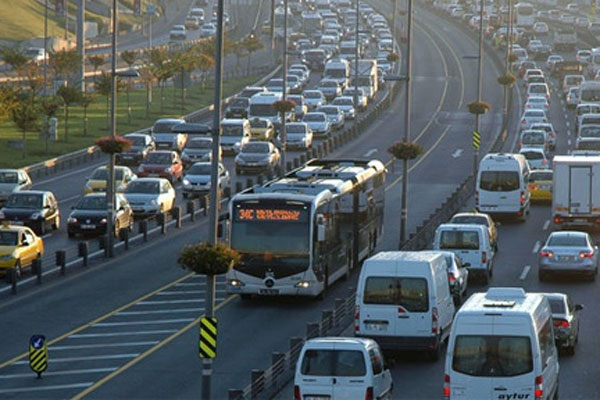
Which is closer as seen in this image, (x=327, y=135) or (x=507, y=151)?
(x=507, y=151)

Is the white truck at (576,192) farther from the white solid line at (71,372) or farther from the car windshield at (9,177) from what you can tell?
the white solid line at (71,372)

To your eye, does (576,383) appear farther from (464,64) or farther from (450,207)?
(464,64)

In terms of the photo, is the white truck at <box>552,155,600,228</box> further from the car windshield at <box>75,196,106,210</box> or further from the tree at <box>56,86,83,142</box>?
the tree at <box>56,86,83,142</box>

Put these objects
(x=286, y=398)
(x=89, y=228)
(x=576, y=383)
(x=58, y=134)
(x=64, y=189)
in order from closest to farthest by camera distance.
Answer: (x=286, y=398)
(x=576, y=383)
(x=89, y=228)
(x=64, y=189)
(x=58, y=134)

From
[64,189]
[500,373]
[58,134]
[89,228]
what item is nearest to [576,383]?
[500,373]

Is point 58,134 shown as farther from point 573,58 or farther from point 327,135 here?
point 573,58

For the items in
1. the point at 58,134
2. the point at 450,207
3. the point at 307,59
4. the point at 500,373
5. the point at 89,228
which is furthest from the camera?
the point at 307,59

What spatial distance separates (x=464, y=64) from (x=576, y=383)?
115 metres

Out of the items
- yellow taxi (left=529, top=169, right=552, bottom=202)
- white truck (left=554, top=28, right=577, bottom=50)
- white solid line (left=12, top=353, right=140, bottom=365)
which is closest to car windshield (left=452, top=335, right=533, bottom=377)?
white solid line (left=12, top=353, right=140, bottom=365)

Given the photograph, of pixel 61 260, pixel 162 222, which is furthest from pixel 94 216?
pixel 61 260

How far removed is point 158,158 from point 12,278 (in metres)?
30.3

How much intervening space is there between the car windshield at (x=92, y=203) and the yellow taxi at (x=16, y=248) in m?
8.56

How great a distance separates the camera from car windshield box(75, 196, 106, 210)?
196 feet

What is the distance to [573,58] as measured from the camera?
16312 centimetres
